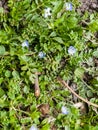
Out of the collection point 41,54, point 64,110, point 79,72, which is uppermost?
point 41,54

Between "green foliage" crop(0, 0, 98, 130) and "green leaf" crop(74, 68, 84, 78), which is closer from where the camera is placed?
"green foliage" crop(0, 0, 98, 130)

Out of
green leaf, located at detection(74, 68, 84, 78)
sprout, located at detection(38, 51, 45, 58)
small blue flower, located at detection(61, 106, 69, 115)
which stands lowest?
small blue flower, located at detection(61, 106, 69, 115)

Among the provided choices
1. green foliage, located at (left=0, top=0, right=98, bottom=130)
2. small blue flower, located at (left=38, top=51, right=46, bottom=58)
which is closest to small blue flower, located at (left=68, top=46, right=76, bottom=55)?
green foliage, located at (left=0, top=0, right=98, bottom=130)

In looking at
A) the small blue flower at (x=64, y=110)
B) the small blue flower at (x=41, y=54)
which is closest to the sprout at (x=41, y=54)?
the small blue flower at (x=41, y=54)

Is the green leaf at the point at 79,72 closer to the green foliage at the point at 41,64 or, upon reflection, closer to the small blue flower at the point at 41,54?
the green foliage at the point at 41,64

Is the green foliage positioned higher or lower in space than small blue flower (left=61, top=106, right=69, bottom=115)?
higher

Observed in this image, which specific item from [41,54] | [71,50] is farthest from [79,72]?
[41,54]

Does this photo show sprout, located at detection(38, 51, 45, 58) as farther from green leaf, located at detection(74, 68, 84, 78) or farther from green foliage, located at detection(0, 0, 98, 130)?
green leaf, located at detection(74, 68, 84, 78)

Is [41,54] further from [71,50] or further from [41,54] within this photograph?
[71,50]
